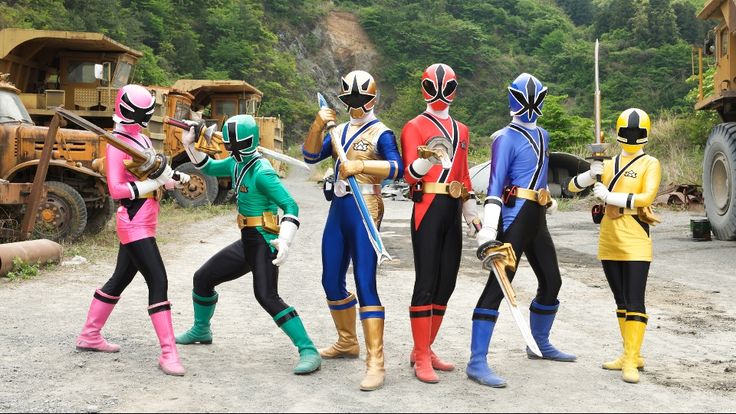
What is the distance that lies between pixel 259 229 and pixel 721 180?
10.3 meters

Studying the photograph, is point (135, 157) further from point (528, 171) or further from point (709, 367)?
point (709, 367)

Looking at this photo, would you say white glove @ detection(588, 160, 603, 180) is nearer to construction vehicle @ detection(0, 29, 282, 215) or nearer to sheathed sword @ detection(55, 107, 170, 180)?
sheathed sword @ detection(55, 107, 170, 180)

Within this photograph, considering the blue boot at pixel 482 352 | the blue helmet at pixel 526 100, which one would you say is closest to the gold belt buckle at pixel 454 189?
the blue helmet at pixel 526 100

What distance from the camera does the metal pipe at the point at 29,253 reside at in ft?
30.7

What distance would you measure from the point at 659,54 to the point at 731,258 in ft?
150

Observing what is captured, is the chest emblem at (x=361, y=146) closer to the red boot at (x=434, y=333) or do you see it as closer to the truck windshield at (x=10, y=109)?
the red boot at (x=434, y=333)

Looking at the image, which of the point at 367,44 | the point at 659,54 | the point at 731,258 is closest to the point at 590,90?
the point at 659,54

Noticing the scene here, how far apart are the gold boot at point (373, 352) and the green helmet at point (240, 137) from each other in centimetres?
135

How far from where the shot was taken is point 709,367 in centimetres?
557

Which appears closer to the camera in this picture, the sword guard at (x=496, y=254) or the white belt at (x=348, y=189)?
the sword guard at (x=496, y=254)

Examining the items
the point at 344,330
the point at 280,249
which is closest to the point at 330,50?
the point at 344,330

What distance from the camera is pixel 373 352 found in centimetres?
508

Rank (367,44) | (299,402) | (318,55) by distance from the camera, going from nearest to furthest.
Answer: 1. (299,402)
2. (318,55)
3. (367,44)

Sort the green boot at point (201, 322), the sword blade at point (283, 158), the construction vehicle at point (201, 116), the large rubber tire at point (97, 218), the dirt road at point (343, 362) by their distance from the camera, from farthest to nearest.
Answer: the construction vehicle at point (201, 116), the large rubber tire at point (97, 218), the green boot at point (201, 322), the sword blade at point (283, 158), the dirt road at point (343, 362)
